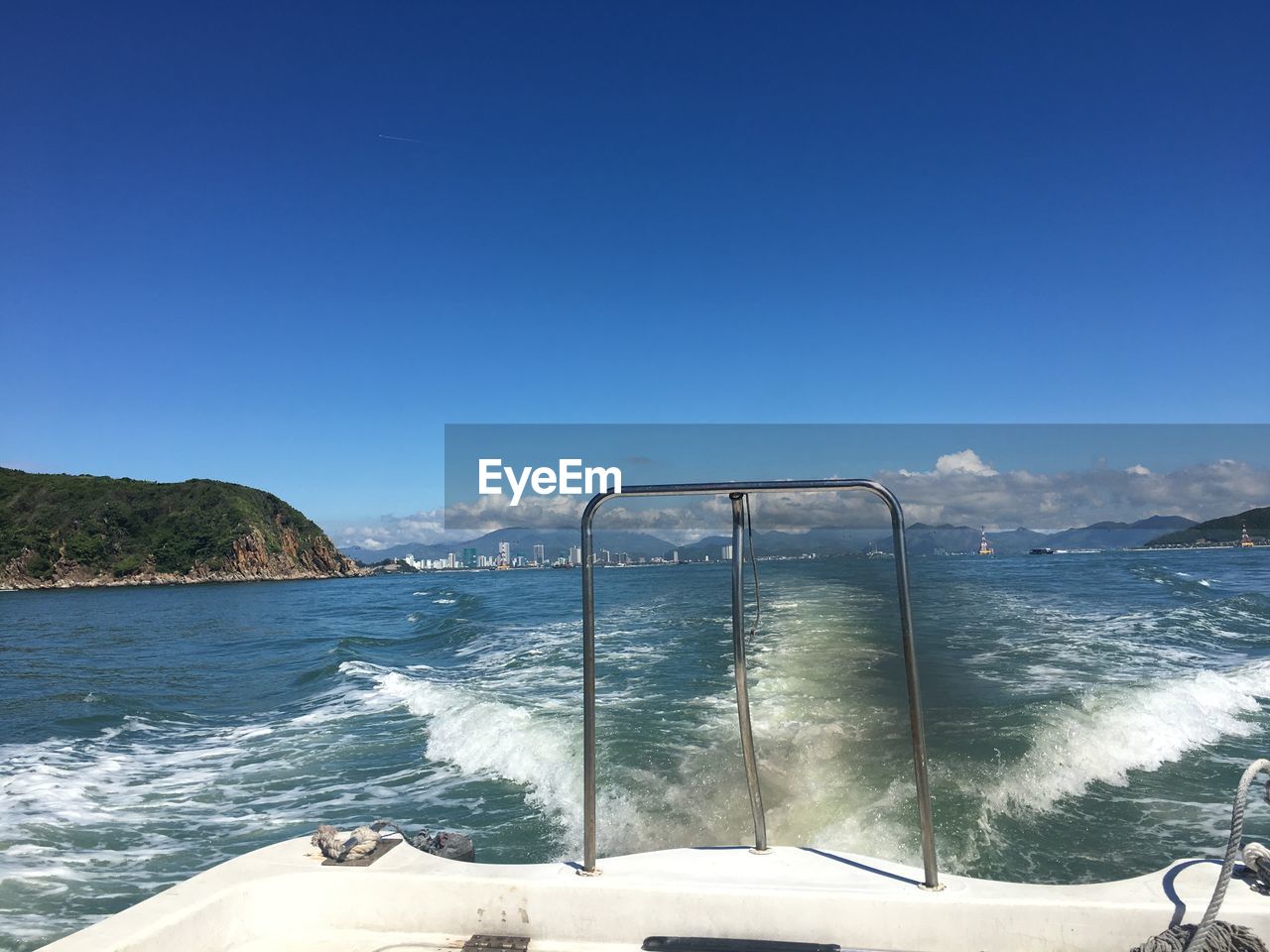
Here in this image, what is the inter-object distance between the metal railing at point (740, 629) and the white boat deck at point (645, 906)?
0.38 ft

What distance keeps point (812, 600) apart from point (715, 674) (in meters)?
7.35

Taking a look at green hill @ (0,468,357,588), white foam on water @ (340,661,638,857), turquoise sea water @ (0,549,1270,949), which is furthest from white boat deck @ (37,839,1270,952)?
green hill @ (0,468,357,588)

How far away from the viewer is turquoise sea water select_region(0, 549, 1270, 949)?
438cm

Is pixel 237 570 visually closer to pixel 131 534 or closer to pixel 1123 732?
pixel 131 534

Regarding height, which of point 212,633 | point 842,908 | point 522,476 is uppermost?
point 522,476

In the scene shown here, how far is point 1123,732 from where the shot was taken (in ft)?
20.5

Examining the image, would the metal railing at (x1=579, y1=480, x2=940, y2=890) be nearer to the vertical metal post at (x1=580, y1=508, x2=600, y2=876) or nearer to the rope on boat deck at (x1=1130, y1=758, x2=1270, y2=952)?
the vertical metal post at (x1=580, y1=508, x2=600, y2=876)

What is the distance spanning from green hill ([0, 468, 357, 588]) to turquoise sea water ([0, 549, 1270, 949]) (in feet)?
241

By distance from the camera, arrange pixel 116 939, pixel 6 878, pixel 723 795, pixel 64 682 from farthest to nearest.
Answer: pixel 64 682
pixel 723 795
pixel 6 878
pixel 116 939

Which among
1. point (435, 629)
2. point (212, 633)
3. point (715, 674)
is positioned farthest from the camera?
point (212, 633)

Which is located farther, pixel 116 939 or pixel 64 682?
pixel 64 682

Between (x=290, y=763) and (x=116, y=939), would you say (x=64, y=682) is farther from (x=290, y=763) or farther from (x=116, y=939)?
(x=116, y=939)

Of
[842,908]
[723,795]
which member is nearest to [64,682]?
[723,795]

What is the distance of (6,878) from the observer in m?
3.97
